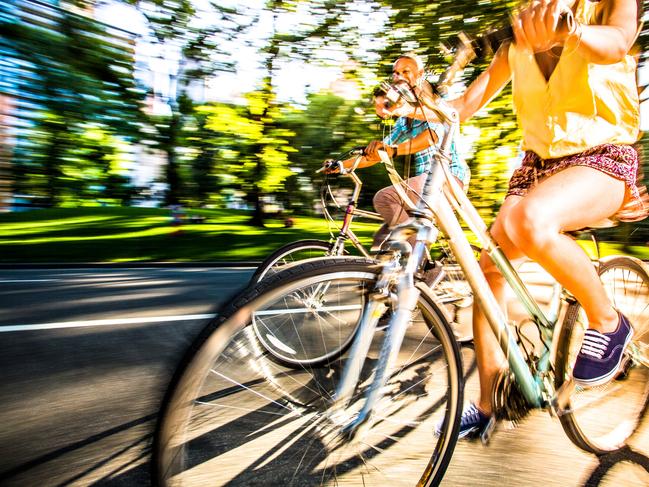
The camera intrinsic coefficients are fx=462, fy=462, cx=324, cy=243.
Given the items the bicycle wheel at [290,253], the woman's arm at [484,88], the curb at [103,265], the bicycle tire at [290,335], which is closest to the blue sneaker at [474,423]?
the bicycle tire at [290,335]

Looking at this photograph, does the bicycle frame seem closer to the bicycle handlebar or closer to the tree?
the bicycle handlebar

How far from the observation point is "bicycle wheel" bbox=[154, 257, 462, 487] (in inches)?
55.1

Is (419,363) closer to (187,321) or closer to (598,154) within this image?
(598,154)

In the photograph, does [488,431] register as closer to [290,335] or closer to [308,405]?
[308,405]

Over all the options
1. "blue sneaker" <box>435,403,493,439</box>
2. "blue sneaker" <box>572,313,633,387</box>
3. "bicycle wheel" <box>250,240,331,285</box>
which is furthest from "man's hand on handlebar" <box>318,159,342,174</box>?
"blue sneaker" <box>572,313,633,387</box>

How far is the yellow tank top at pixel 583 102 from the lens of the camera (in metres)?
1.82

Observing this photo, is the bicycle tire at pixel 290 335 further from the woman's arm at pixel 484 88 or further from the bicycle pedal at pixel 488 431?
the woman's arm at pixel 484 88

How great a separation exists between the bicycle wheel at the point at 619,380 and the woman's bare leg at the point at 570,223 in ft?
0.91

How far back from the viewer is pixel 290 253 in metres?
3.50

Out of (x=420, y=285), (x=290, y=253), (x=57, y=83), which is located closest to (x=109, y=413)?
(x=290, y=253)

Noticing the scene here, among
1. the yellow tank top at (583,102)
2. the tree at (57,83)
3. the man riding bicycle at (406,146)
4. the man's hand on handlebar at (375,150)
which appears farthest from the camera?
the tree at (57,83)

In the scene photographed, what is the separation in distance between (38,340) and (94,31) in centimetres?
849

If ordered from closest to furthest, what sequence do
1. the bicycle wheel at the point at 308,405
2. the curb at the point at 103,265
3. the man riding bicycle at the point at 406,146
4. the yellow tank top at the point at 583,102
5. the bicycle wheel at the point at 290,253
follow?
the bicycle wheel at the point at 308,405 < the man riding bicycle at the point at 406,146 < the yellow tank top at the point at 583,102 < the bicycle wheel at the point at 290,253 < the curb at the point at 103,265

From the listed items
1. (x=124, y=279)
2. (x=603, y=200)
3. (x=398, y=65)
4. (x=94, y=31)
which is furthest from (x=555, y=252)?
(x=94, y=31)
